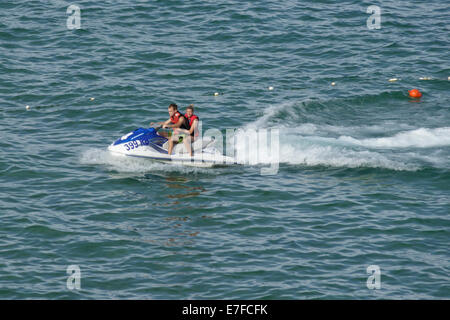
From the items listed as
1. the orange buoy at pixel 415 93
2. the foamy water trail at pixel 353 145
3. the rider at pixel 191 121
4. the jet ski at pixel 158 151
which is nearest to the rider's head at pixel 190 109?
the rider at pixel 191 121

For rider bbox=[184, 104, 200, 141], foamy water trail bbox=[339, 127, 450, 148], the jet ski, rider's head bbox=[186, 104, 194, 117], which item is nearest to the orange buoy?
foamy water trail bbox=[339, 127, 450, 148]

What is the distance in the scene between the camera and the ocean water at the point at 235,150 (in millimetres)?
17312

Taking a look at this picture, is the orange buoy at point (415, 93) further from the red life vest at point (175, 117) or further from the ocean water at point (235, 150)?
the red life vest at point (175, 117)

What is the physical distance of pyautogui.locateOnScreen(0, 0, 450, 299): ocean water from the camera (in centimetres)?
1731

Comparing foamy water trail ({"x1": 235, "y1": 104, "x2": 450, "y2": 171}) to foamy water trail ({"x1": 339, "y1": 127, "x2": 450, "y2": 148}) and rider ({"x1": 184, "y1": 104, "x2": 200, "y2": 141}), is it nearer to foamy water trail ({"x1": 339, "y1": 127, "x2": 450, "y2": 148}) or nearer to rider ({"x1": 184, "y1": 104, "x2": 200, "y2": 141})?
foamy water trail ({"x1": 339, "y1": 127, "x2": 450, "y2": 148})

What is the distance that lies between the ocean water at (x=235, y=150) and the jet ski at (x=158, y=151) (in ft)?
0.97

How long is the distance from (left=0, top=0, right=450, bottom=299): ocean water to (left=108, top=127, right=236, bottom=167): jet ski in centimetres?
30

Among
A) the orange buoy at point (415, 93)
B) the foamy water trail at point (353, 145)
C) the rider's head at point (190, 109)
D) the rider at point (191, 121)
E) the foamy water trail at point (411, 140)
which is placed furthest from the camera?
the orange buoy at point (415, 93)

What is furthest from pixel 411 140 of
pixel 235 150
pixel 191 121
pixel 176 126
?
pixel 176 126

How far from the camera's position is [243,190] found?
2153 centimetres

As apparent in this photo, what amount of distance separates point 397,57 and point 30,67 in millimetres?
15043
